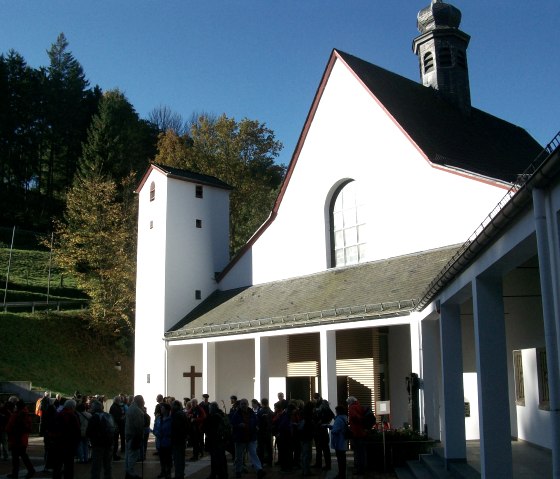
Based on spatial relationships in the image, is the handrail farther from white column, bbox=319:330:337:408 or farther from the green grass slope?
white column, bbox=319:330:337:408

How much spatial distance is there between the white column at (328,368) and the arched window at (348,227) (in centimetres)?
382

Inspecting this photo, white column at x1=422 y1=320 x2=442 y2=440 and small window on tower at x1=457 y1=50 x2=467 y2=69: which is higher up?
small window on tower at x1=457 y1=50 x2=467 y2=69

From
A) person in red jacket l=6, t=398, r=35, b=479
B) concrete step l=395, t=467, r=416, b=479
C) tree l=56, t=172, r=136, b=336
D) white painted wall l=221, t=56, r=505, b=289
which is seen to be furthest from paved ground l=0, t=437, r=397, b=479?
tree l=56, t=172, r=136, b=336

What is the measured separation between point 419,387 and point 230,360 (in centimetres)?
1105

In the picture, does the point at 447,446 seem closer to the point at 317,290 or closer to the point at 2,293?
the point at 317,290

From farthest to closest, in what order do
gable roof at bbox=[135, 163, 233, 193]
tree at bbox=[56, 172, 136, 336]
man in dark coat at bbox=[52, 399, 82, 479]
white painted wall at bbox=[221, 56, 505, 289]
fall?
tree at bbox=[56, 172, 136, 336] → gable roof at bbox=[135, 163, 233, 193] → white painted wall at bbox=[221, 56, 505, 289] → man in dark coat at bbox=[52, 399, 82, 479]

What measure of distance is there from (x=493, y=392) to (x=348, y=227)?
482 inches

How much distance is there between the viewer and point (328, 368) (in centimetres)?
1670

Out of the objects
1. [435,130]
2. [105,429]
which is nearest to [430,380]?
[105,429]

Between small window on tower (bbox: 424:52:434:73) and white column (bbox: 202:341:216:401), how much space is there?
47.2 ft

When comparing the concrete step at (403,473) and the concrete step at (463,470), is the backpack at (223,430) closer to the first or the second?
the concrete step at (403,473)

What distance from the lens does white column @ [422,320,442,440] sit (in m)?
14.2

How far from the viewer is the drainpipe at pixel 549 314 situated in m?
6.09

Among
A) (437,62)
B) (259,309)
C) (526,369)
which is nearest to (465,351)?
(526,369)
